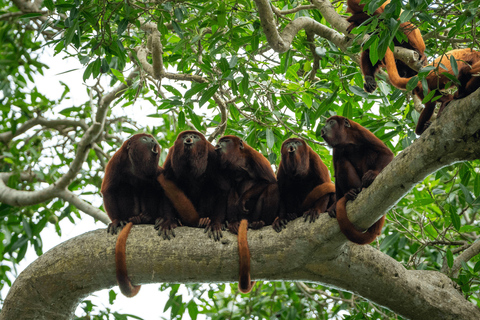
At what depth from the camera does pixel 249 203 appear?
A: 3.48 metres

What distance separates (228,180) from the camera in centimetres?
366

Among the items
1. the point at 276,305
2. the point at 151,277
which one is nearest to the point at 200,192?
the point at 151,277

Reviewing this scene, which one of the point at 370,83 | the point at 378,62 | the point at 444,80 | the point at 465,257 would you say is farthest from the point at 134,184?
the point at 465,257

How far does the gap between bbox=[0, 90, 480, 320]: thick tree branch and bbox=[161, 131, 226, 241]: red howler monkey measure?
0.47 metres

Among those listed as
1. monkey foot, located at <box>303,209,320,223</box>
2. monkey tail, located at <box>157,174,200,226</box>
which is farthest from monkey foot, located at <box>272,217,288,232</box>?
monkey tail, located at <box>157,174,200,226</box>

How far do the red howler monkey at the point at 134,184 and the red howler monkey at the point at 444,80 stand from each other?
188cm

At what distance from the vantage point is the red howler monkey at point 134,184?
11.4ft

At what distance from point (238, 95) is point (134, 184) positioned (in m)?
1.11

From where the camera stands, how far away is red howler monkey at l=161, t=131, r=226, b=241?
3.42 meters

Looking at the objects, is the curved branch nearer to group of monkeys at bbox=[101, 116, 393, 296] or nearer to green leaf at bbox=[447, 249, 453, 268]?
group of monkeys at bbox=[101, 116, 393, 296]

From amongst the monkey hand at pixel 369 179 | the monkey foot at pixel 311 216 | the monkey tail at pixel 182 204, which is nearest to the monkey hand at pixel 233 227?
the monkey tail at pixel 182 204

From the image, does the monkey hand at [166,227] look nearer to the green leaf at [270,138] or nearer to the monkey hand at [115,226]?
the monkey hand at [115,226]

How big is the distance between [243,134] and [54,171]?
235 cm

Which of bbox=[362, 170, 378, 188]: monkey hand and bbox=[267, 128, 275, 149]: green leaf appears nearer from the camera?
bbox=[362, 170, 378, 188]: monkey hand
